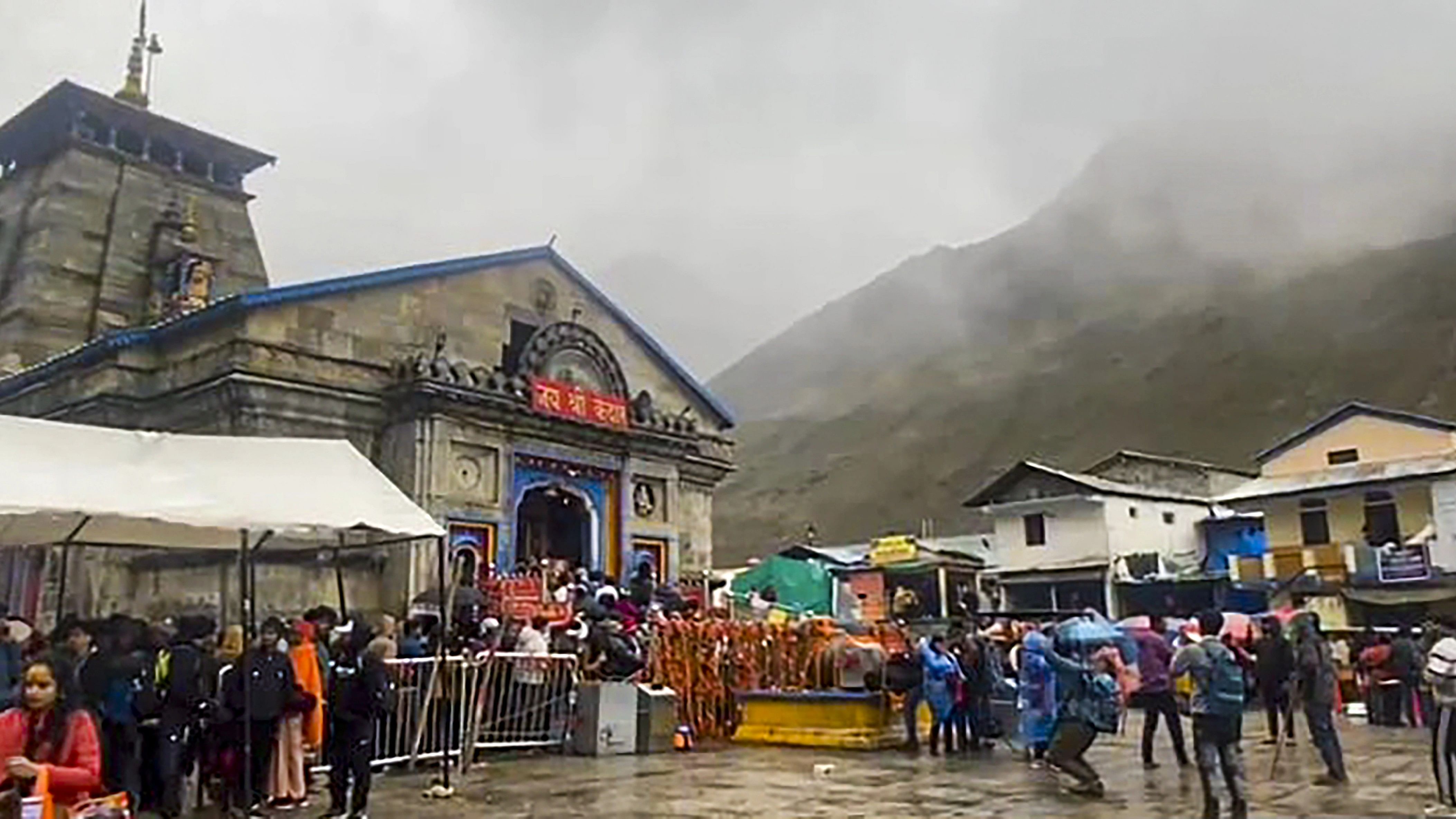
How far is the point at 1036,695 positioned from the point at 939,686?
1321mm

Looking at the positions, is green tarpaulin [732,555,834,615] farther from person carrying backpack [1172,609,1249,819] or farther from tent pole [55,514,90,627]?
person carrying backpack [1172,609,1249,819]

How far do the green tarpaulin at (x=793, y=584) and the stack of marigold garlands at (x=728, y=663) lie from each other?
11058 millimetres

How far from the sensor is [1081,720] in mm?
11023

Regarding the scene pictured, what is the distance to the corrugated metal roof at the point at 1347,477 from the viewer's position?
32.0 m

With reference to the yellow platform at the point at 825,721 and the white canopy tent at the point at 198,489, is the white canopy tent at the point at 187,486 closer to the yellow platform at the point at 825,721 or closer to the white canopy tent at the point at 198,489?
the white canopy tent at the point at 198,489

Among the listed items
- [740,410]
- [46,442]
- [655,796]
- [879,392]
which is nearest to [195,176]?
[46,442]

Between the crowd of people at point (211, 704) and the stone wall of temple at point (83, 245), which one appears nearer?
the crowd of people at point (211, 704)

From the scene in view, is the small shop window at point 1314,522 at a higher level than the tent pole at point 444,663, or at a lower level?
higher

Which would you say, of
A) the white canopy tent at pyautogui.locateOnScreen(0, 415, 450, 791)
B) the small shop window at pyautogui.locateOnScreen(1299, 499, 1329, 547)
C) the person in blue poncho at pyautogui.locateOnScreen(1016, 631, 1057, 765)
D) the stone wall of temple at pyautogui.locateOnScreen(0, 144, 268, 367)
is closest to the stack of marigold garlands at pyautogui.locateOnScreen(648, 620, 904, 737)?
the person in blue poncho at pyautogui.locateOnScreen(1016, 631, 1057, 765)

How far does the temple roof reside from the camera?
30734 millimetres

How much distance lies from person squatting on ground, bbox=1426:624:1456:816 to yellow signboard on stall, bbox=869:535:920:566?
28.7m

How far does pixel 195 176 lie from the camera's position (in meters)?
33.3

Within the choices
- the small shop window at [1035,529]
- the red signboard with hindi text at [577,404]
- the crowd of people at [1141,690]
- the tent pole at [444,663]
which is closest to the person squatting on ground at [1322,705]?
the crowd of people at [1141,690]

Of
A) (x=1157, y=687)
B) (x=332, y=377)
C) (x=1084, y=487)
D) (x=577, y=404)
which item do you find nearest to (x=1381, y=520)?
(x=1084, y=487)
